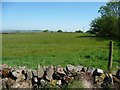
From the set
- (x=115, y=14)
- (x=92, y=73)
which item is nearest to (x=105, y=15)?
(x=115, y=14)

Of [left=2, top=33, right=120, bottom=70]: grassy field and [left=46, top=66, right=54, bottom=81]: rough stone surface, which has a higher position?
[left=46, top=66, right=54, bottom=81]: rough stone surface

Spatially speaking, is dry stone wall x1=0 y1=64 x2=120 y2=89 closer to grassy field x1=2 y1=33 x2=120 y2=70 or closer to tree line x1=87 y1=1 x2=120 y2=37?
grassy field x1=2 y1=33 x2=120 y2=70

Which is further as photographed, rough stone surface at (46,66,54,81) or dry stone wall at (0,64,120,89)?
rough stone surface at (46,66,54,81)

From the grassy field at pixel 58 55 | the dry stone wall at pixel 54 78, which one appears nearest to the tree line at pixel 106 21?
the grassy field at pixel 58 55

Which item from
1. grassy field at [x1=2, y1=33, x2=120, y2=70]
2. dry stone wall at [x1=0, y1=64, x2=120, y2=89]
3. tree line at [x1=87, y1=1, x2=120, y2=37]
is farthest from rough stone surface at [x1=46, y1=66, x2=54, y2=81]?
tree line at [x1=87, y1=1, x2=120, y2=37]

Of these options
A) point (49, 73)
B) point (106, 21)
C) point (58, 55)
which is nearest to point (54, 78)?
point (49, 73)

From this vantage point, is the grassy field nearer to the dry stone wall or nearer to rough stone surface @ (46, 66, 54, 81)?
the dry stone wall

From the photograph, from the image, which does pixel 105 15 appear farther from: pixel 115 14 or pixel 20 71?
pixel 20 71

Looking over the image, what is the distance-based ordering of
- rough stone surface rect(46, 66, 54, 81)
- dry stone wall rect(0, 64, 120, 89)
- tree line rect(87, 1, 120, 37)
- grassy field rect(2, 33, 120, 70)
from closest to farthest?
dry stone wall rect(0, 64, 120, 89) → rough stone surface rect(46, 66, 54, 81) → grassy field rect(2, 33, 120, 70) → tree line rect(87, 1, 120, 37)

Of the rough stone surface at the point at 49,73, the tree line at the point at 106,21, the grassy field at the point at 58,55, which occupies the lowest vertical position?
the grassy field at the point at 58,55

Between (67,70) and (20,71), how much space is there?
1227mm

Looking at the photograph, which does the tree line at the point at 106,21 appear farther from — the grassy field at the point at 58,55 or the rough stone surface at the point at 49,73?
the rough stone surface at the point at 49,73

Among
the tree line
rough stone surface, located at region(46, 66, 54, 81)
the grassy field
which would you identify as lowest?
the grassy field

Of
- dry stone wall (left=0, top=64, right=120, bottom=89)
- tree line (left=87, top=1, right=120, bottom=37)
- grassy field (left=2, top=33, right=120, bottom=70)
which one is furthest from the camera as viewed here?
tree line (left=87, top=1, right=120, bottom=37)
